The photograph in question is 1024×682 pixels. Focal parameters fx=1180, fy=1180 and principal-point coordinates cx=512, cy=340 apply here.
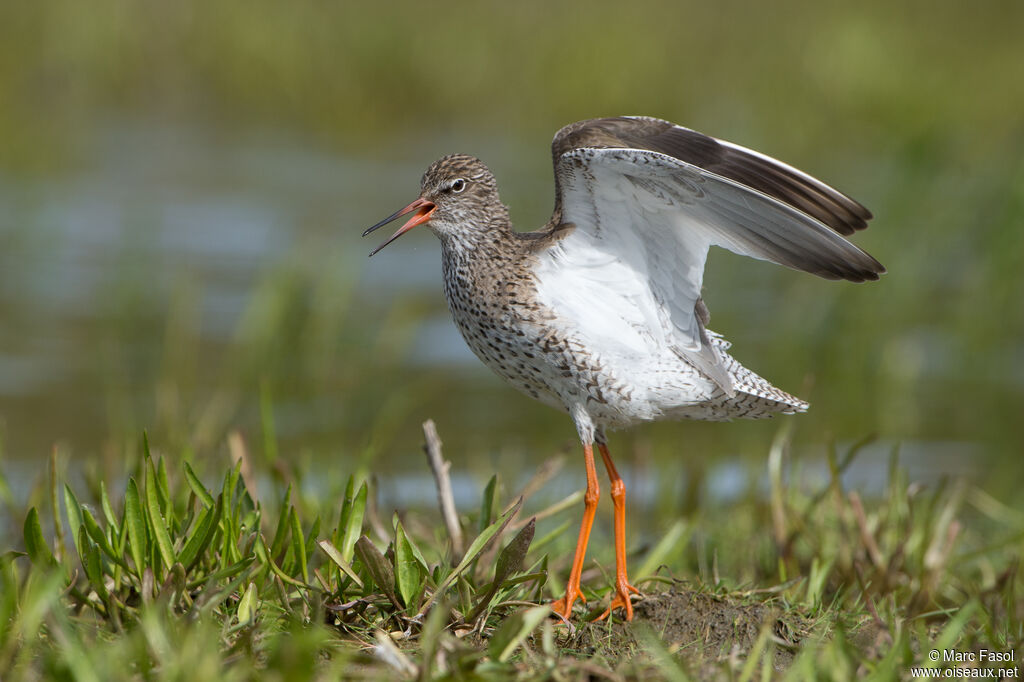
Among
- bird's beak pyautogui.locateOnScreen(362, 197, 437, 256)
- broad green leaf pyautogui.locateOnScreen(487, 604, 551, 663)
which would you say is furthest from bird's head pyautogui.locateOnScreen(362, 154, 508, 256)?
broad green leaf pyautogui.locateOnScreen(487, 604, 551, 663)

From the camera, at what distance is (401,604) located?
367cm

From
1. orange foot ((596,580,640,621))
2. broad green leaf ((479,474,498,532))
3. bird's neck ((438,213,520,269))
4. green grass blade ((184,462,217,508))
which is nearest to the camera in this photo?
green grass blade ((184,462,217,508))

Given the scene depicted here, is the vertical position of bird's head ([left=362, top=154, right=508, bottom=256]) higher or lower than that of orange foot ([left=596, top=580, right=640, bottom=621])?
higher

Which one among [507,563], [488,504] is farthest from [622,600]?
[488,504]

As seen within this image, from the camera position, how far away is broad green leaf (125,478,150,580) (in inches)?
142

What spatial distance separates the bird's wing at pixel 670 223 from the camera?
3.93 metres

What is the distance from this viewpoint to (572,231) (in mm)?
4336

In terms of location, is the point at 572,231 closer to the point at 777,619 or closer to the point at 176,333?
the point at 777,619

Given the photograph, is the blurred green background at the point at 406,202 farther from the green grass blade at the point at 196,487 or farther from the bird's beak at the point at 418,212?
the green grass blade at the point at 196,487

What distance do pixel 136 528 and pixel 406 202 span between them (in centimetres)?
930

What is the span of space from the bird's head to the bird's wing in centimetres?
35

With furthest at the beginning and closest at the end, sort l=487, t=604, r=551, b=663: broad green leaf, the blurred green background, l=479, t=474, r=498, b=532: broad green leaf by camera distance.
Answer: the blurred green background → l=479, t=474, r=498, b=532: broad green leaf → l=487, t=604, r=551, b=663: broad green leaf

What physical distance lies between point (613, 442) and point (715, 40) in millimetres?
10874

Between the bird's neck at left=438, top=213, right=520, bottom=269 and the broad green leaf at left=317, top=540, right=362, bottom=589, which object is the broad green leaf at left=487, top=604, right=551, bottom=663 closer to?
the broad green leaf at left=317, top=540, right=362, bottom=589
